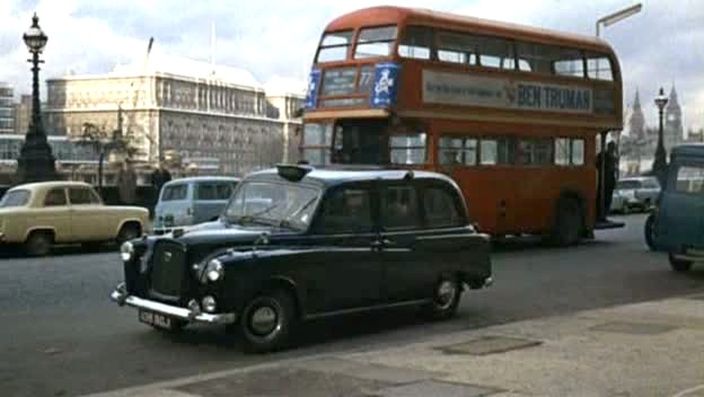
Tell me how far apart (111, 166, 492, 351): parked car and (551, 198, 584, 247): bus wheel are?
12.0m

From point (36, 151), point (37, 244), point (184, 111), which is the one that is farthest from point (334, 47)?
point (184, 111)

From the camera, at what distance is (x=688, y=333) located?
11.7 m

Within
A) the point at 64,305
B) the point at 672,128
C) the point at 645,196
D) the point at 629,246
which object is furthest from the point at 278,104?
the point at 64,305

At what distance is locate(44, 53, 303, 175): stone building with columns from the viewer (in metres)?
88.6

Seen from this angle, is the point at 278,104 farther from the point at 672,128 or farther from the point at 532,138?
the point at 532,138

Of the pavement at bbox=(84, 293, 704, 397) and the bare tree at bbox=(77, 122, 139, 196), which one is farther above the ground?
the bare tree at bbox=(77, 122, 139, 196)

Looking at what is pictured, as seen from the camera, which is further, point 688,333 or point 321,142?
point 321,142

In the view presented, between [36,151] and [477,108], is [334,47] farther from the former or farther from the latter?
[36,151]

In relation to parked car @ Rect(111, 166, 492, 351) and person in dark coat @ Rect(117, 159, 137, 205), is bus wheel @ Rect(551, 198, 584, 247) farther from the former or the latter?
person in dark coat @ Rect(117, 159, 137, 205)

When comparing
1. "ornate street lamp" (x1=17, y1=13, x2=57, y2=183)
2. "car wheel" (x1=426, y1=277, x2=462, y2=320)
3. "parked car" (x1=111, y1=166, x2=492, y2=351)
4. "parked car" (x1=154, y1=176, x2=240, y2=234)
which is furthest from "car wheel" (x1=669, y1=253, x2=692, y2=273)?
"ornate street lamp" (x1=17, y1=13, x2=57, y2=183)

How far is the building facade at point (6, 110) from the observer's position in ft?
297

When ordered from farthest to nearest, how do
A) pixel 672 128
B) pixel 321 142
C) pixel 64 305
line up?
pixel 672 128
pixel 321 142
pixel 64 305

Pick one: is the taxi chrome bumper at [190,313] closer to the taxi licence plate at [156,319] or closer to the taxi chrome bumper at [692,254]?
the taxi licence plate at [156,319]

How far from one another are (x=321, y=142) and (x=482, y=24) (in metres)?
4.36
